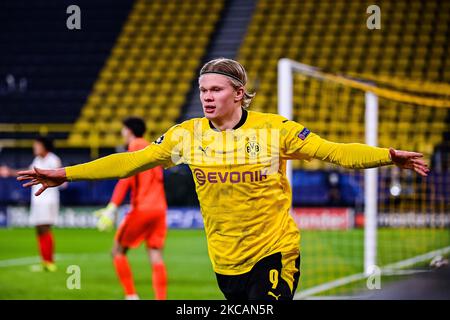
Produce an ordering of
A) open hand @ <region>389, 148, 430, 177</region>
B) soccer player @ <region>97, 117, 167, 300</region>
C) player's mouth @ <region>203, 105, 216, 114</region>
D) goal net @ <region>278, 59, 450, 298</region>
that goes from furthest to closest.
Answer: goal net @ <region>278, 59, 450, 298</region> → soccer player @ <region>97, 117, 167, 300</region> → player's mouth @ <region>203, 105, 216, 114</region> → open hand @ <region>389, 148, 430, 177</region>

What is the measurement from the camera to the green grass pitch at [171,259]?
1062 centimetres

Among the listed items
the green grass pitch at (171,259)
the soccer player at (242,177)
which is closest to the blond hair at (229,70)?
A: the soccer player at (242,177)

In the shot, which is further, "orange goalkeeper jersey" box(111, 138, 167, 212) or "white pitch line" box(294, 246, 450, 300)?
"white pitch line" box(294, 246, 450, 300)

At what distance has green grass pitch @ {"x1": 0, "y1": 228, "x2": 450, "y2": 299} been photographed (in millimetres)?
10617

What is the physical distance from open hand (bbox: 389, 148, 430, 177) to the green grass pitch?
18.7ft

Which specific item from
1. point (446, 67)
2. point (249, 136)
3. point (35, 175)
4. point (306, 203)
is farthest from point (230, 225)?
point (446, 67)

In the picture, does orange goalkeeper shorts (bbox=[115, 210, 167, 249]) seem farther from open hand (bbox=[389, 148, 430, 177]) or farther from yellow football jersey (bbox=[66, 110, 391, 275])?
open hand (bbox=[389, 148, 430, 177])

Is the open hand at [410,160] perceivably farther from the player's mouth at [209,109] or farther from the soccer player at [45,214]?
the soccer player at [45,214]

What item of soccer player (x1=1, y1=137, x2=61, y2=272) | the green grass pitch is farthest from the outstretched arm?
soccer player (x1=1, y1=137, x2=61, y2=272)

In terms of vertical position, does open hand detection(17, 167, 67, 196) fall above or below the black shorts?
above

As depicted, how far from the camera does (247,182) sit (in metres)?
4.81

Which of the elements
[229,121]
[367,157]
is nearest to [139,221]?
[229,121]

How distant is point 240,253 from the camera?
16.0ft
